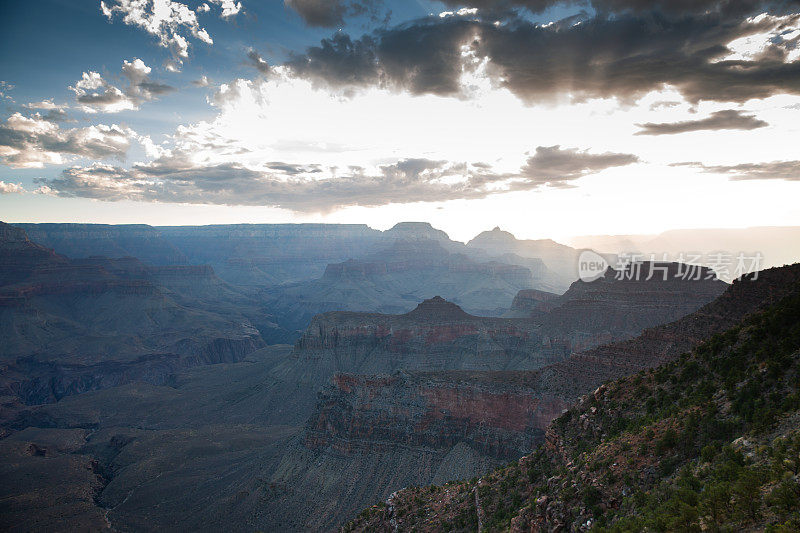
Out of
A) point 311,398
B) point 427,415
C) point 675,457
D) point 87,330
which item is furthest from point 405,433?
point 87,330

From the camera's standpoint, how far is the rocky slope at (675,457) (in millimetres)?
10953

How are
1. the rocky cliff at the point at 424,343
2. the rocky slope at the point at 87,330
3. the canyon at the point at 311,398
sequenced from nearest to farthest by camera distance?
the canyon at the point at 311,398
the rocky cliff at the point at 424,343
the rocky slope at the point at 87,330

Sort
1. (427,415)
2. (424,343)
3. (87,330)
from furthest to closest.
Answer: (87,330) → (424,343) → (427,415)

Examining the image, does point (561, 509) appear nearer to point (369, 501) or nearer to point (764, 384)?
point (764, 384)

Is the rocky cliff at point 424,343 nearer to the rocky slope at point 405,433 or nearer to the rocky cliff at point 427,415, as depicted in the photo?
the rocky slope at point 405,433

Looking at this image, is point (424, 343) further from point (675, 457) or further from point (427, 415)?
point (675, 457)

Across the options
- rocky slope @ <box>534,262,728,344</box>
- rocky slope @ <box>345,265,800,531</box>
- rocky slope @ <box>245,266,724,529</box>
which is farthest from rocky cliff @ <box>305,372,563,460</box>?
rocky slope @ <box>534,262,728,344</box>

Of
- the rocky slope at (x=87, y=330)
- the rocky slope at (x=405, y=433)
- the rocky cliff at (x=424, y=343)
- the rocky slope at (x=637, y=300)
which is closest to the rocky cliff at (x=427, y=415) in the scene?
the rocky slope at (x=405, y=433)

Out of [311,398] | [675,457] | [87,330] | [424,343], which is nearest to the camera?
[675,457]

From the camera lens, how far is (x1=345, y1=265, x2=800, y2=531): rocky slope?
35.9 feet

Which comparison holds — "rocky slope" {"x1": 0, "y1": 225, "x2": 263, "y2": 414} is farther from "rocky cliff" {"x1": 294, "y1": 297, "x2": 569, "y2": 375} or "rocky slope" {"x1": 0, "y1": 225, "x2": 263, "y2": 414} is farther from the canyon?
"rocky cliff" {"x1": 294, "y1": 297, "x2": 569, "y2": 375}

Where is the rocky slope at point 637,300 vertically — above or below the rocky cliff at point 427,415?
above

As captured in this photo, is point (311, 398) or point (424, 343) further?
point (424, 343)

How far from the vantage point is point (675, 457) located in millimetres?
15602
